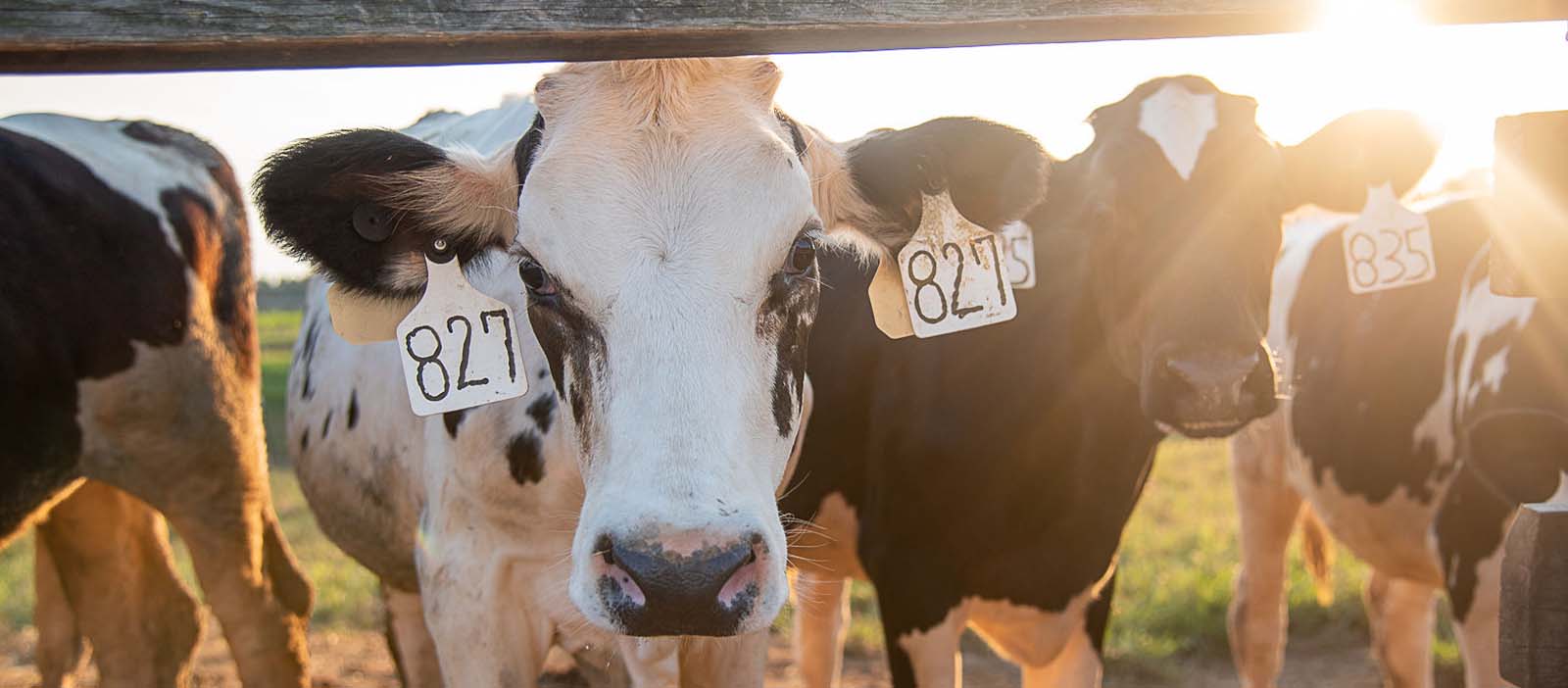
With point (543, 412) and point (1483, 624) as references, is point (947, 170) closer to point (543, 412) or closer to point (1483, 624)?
point (543, 412)

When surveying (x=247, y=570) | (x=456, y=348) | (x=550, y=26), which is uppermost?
(x=550, y=26)

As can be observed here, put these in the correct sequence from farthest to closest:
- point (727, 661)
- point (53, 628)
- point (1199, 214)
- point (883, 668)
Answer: point (883, 668)
point (53, 628)
point (1199, 214)
point (727, 661)

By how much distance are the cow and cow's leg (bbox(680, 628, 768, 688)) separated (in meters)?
1.90

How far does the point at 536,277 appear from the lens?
97.0 inches

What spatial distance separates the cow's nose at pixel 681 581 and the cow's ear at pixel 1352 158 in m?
2.61

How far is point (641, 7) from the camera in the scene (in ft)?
6.56

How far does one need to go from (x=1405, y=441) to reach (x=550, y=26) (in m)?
3.87

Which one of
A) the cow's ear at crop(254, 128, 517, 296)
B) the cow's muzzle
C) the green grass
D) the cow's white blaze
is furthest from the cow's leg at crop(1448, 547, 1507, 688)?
the cow's ear at crop(254, 128, 517, 296)

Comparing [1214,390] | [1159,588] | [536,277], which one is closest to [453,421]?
[536,277]

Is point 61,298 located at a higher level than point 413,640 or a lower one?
higher

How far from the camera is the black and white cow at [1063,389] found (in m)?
3.67

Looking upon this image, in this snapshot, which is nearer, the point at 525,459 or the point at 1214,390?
the point at 525,459

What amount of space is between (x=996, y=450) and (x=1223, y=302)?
0.77m

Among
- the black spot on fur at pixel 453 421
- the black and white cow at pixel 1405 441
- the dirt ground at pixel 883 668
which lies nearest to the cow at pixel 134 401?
the dirt ground at pixel 883 668
